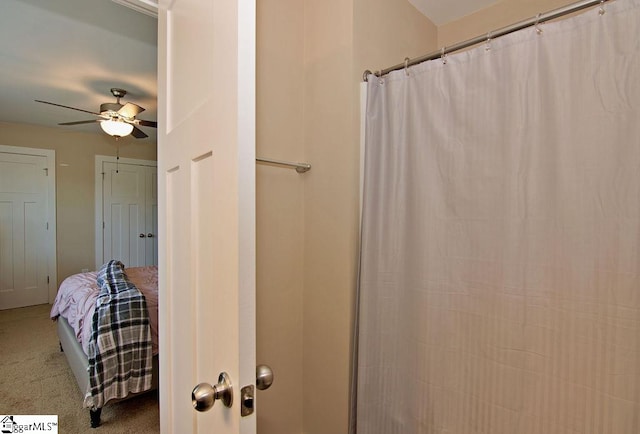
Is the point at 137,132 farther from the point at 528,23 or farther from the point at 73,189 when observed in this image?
the point at 528,23

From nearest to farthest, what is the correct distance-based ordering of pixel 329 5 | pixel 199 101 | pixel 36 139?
pixel 199 101, pixel 329 5, pixel 36 139

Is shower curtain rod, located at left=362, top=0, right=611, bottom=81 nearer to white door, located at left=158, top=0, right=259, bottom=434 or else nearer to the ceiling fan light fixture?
white door, located at left=158, top=0, right=259, bottom=434

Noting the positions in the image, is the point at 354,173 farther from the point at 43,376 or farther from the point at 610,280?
the point at 43,376

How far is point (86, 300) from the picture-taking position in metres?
2.11

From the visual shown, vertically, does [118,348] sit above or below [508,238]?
below

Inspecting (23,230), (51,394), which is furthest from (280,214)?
(23,230)

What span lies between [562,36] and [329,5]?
0.91 metres

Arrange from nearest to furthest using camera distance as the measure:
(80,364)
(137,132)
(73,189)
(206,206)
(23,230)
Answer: (206,206) < (80,364) < (137,132) < (23,230) < (73,189)

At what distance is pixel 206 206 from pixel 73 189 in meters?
4.80

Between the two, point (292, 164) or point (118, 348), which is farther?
point (118, 348)

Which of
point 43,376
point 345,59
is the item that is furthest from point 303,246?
point 43,376

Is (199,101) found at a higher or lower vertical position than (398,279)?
higher

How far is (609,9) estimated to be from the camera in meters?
0.82

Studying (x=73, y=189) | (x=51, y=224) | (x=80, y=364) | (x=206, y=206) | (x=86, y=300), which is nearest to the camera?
(x=206, y=206)
